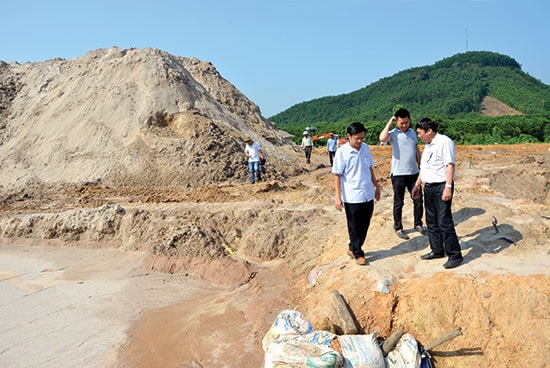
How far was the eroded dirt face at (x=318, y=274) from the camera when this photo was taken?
3.75 metres

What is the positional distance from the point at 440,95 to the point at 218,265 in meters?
65.0

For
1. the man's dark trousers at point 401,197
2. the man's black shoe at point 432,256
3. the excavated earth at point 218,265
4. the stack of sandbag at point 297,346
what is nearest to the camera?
the stack of sandbag at point 297,346

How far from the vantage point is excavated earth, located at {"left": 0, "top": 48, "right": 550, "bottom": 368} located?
3904mm

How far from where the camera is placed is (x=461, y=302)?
12.6 feet

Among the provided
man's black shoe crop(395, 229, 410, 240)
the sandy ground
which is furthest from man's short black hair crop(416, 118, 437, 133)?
the sandy ground

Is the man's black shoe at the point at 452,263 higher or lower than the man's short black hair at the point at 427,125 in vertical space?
lower

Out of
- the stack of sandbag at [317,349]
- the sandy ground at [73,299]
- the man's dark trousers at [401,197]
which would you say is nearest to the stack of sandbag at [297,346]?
the stack of sandbag at [317,349]

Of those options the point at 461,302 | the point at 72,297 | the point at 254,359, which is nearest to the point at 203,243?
the point at 72,297

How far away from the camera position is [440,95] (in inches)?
2562

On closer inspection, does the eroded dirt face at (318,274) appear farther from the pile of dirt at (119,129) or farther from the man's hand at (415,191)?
the pile of dirt at (119,129)

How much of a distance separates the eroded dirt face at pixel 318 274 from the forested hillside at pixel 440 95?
34.7 m

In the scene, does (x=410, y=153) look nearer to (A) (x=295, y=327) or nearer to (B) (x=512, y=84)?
(A) (x=295, y=327)

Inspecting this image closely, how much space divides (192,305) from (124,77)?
41.9 ft

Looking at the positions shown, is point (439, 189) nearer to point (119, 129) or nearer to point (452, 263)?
point (452, 263)
